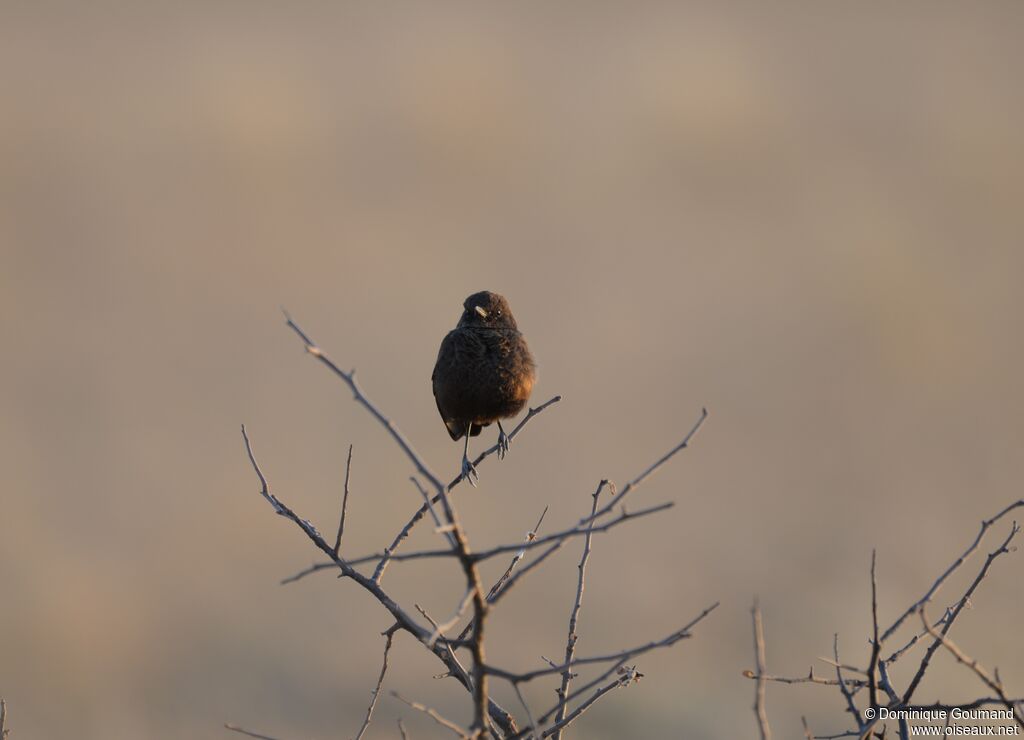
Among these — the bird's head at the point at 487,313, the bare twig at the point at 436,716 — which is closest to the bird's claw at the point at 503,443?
the bird's head at the point at 487,313

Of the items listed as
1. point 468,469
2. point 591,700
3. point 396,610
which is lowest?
point 591,700

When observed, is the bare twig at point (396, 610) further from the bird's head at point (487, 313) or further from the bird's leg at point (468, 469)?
the bird's head at point (487, 313)

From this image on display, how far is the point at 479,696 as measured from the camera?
305 centimetres

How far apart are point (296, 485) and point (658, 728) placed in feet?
23.7

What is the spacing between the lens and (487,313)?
328 inches

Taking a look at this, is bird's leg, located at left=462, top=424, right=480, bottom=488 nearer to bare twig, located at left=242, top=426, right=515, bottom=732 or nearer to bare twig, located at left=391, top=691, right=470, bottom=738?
bare twig, located at left=242, top=426, right=515, bottom=732

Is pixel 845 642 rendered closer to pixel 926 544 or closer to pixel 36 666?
pixel 926 544

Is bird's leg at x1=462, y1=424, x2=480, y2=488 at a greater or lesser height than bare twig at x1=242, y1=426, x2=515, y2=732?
greater

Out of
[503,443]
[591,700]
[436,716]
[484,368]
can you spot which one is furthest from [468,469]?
[436,716]

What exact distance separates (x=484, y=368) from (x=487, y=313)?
47 centimetres

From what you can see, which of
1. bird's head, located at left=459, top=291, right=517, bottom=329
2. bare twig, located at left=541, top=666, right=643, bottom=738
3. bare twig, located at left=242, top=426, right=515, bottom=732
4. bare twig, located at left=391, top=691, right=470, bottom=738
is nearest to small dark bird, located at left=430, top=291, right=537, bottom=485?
bird's head, located at left=459, top=291, right=517, bottom=329

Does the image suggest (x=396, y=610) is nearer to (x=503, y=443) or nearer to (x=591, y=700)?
(x=591, y=700)

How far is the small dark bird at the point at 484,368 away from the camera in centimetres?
803

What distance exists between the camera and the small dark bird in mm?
8031
